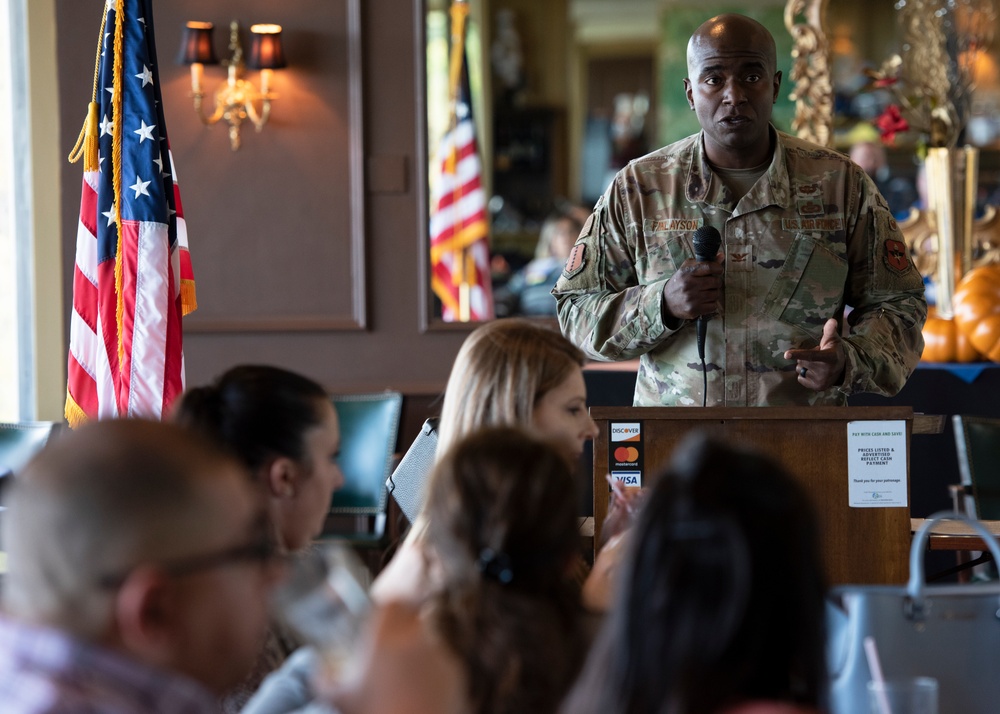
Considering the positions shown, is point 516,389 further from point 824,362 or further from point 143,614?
point 143,614

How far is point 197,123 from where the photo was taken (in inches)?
182

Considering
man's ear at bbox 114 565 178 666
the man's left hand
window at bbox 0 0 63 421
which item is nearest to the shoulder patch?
the man's left hand

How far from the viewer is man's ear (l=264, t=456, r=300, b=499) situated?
1599 millimetres

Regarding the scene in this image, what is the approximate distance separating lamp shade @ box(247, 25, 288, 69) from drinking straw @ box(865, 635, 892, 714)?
12.2 ft

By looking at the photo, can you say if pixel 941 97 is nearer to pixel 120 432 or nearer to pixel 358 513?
pixel 358 513

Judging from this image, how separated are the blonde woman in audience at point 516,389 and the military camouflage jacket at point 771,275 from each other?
58 centimetres

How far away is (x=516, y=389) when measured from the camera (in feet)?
5.72

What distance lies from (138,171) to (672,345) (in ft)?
5.96

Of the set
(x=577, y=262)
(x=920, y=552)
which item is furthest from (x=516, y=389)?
(x=577, y=262)

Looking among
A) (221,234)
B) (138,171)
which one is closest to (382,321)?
(221,234)

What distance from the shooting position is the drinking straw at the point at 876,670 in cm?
116

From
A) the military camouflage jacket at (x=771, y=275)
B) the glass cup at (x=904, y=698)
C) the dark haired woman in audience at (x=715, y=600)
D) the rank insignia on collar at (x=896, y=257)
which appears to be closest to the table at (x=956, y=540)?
the military camouflage jacket at (x=771, y=275)

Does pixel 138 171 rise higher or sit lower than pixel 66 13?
lower

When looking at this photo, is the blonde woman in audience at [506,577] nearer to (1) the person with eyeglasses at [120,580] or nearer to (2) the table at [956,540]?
(1) the person with eyeglasses at [120,580]
